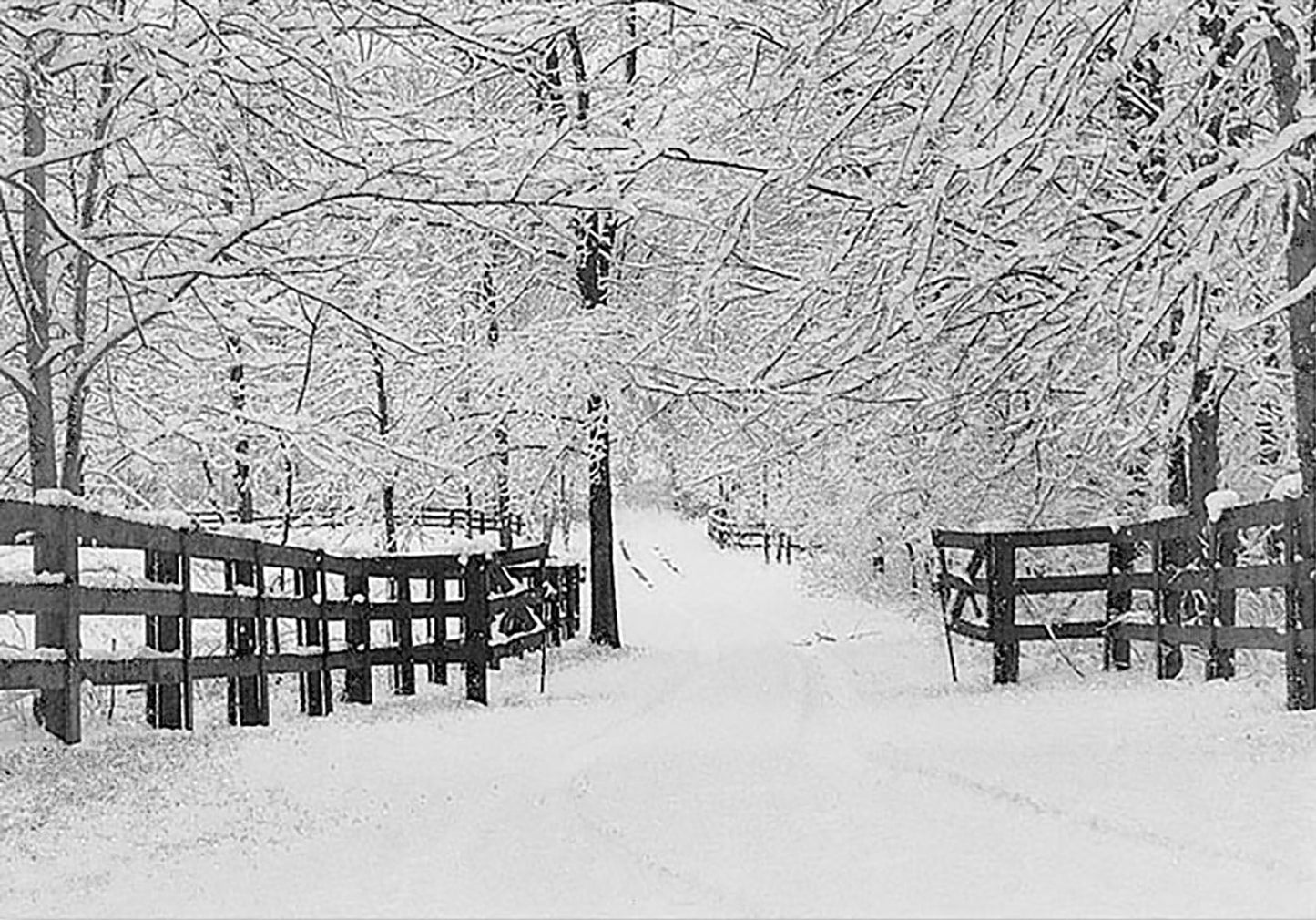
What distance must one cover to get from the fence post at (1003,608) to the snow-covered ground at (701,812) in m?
0.74

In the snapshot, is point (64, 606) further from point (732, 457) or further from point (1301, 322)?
point (732, 457)

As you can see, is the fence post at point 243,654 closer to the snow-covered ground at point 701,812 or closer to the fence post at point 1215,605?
the snow-covered ground at point 701,812

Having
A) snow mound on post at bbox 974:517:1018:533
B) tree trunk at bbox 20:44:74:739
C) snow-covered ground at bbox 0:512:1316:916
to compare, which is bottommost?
snow-covered ground at bbox 0:512:1316:916

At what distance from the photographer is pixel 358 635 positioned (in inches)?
464

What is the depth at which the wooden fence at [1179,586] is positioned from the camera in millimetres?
8008

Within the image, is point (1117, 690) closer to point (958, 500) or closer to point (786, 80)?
point (786, 80)

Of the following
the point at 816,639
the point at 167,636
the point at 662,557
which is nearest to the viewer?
the point at 167,636

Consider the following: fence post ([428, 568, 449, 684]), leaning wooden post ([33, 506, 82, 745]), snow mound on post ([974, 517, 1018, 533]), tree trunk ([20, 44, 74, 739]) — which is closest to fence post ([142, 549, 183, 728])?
tree trunk ([20, 44, 74, 739])

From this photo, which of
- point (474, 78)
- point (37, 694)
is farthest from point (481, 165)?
point (474, 78)

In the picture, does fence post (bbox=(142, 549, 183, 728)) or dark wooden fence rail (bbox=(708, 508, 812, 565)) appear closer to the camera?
fence post (bbox=(142, 549, 183, 728))

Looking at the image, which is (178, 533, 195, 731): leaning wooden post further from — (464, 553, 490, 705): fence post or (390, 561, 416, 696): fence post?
(464, 553, 490, 705): fence post

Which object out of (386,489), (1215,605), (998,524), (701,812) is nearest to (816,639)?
(998,524)

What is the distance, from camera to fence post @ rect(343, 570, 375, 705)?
1165 cm

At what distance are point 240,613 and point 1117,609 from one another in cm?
686
